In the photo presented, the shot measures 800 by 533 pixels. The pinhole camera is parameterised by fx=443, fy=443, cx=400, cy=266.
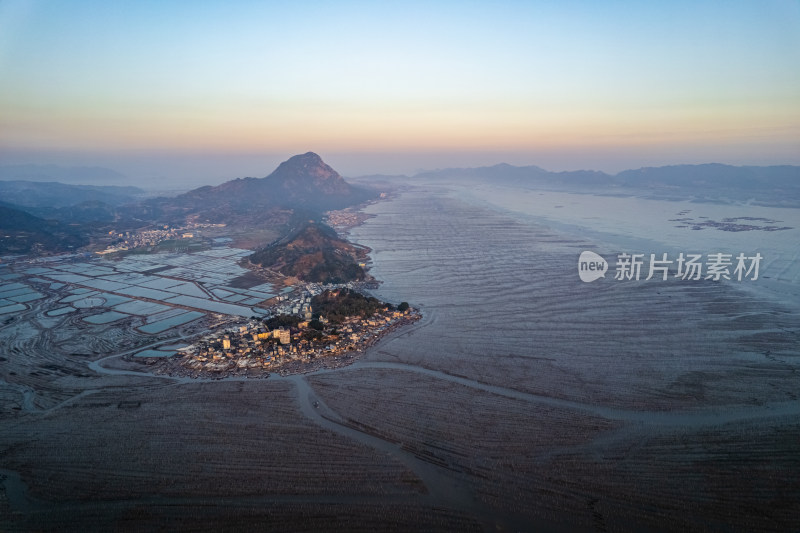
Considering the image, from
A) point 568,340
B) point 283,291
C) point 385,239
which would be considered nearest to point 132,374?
point 283,291

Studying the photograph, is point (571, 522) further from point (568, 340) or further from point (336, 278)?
point (336, 278)

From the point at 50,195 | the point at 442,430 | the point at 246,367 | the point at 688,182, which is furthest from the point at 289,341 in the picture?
the point at 688,182

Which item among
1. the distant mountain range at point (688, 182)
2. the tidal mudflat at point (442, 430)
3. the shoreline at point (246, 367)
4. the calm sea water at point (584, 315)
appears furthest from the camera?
the distant mountain range at point (688, 182)

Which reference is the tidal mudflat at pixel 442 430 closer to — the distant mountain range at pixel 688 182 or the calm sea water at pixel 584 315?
the calm sea water at pixel 584 315

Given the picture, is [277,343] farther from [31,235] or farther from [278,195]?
[278,195]

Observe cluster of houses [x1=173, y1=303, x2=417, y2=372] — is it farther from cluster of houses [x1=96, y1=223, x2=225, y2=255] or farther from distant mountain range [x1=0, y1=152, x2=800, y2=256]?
cluster of houses [x1=96, y1=223, x2=225, y2=255]

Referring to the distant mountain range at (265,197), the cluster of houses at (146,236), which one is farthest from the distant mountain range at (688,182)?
the cluster of houses at (146,236)

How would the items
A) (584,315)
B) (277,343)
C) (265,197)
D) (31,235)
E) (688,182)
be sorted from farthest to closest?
1. (688,182)
2. (265,197)
3. (31,235)
4. (584,315)
5. (277,343)
